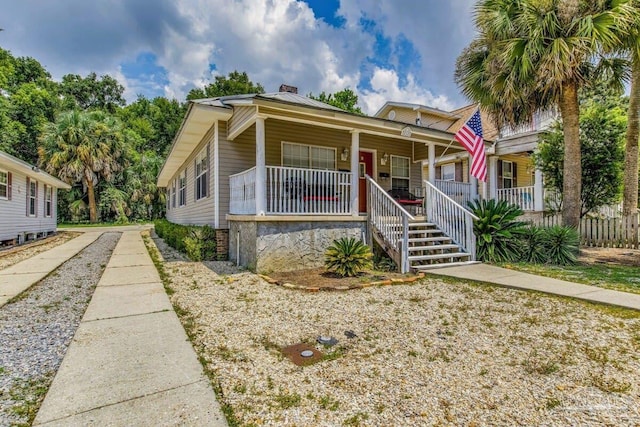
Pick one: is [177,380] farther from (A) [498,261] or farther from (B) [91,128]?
(B) [91,128]

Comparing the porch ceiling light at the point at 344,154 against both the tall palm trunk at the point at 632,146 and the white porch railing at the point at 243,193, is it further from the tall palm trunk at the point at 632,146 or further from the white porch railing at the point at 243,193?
the tall palm trunk at the point at 632,146

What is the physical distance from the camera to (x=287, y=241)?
277 inches

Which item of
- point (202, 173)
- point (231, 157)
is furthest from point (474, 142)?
point (202, 173)

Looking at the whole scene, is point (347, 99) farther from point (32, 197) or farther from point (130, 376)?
point (130, 376)

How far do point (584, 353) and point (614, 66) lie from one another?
31.8 ft

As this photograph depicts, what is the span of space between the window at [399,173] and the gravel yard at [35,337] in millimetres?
8676

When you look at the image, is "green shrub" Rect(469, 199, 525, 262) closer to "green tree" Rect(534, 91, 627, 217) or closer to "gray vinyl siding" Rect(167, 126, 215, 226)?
"green tree" Rect(534, 91, 627, 217)

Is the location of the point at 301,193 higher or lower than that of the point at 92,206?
lower

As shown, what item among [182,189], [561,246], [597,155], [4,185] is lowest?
[561,246]

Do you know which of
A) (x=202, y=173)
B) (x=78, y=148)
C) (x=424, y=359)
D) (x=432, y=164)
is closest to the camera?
(x=424, y=359)

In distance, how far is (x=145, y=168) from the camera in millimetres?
32812

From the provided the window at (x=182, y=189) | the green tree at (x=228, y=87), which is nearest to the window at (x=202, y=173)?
the window at (x=182, y=189)

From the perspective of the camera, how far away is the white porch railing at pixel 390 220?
678 centimetres

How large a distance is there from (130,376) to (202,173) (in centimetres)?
877
